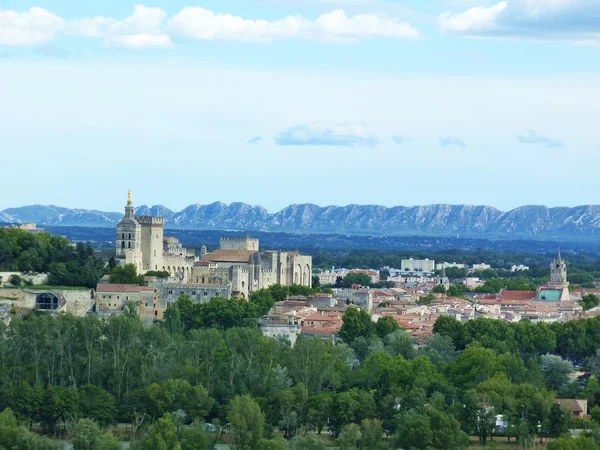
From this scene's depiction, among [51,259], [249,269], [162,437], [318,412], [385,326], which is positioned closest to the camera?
[162,437]

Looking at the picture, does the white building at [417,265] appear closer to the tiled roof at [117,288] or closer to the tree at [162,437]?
the tiled roof at [117,288]

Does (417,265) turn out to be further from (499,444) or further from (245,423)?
(245,423)

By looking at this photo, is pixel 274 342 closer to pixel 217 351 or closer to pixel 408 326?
pixel 217 351

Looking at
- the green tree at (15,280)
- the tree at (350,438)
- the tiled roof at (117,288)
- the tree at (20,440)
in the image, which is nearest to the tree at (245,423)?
the tree at (350,438)

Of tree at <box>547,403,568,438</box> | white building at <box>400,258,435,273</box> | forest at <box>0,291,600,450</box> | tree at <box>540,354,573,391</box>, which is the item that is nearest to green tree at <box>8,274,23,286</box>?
forest at <box>0,291,600,450</box>

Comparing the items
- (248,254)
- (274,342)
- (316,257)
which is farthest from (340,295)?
(316,257)

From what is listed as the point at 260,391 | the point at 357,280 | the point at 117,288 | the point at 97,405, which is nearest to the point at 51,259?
the point at 117,288

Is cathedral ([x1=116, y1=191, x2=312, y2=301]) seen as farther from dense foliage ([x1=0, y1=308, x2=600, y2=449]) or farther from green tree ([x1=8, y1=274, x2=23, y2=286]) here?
dense foliage ([x1=0, y1=308, x2=600, y2=449])
